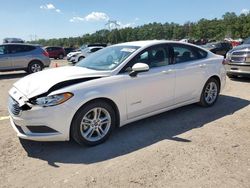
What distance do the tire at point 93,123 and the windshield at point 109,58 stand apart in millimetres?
780

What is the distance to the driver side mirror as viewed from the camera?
4742mm

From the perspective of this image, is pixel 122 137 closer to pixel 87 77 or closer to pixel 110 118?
pixel 110 118

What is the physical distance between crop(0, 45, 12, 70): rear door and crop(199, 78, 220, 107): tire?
33.6 ft

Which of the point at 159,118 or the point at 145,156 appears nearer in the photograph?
the point at 145,156

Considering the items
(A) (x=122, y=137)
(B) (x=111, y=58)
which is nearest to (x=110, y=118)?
(A) (x=122, y=137)

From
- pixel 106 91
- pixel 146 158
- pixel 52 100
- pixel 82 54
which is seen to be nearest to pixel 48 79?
pixel 52 100

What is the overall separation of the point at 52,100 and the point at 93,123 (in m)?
0.75

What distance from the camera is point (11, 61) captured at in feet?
44.7

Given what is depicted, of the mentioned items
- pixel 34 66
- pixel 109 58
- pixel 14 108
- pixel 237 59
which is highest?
pixel 109 58

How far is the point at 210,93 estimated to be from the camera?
654cm

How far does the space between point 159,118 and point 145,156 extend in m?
1.75

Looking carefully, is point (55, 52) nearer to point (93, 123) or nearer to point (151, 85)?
point (151, 85)

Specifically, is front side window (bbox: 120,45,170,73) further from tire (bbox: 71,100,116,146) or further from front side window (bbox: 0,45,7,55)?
front side window (bbox: 0,45,7,55)

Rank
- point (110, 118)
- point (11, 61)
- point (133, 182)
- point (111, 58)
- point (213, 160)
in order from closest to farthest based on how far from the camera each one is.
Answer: point (133, 182), point (213, 160), point (110, 118), point (111, 58), point (11, 61)
